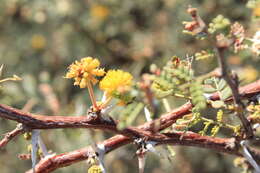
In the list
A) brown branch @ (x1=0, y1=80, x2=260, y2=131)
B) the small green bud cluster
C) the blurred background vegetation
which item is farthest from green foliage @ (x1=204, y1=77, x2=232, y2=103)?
the blurred background vegetation

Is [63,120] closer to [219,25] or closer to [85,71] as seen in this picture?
[85,71]

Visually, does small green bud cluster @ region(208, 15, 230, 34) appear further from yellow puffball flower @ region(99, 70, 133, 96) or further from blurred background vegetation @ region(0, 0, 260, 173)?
blurred background vegetation @ region(0, 0, 260, 173)

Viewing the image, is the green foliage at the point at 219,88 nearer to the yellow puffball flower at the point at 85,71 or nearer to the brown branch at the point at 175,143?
the brown branch at the point at 175,143

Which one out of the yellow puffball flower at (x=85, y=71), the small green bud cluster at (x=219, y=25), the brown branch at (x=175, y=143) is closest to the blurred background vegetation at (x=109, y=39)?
the brown branch at (x=175, y=143)

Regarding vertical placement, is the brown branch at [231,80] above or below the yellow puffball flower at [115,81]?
below

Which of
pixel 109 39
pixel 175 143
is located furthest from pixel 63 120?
pixel 109 39

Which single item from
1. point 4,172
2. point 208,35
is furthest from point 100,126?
point 4,172

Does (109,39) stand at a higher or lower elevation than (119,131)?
higher

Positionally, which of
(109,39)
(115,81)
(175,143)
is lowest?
(175,143)
